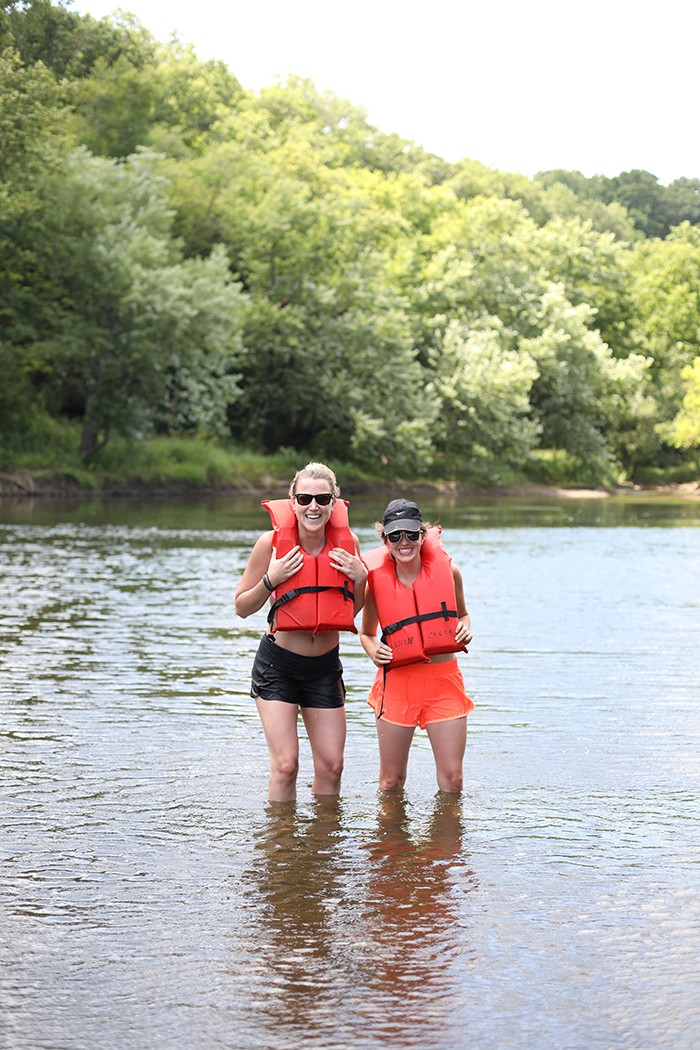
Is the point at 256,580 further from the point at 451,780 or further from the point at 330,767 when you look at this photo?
the point at 451,780

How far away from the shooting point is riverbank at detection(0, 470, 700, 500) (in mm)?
48062

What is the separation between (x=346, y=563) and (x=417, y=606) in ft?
1.73

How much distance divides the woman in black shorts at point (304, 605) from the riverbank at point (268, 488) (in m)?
40.3

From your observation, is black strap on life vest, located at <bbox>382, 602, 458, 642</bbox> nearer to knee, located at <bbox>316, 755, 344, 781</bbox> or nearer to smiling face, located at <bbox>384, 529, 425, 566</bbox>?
smiling face, located at <bbox>384, 529, 425, 566</bbox>

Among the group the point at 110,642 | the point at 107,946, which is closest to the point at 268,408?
the point at 110,642

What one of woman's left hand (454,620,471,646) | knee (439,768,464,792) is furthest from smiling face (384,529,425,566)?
knee (439,768,464,792)

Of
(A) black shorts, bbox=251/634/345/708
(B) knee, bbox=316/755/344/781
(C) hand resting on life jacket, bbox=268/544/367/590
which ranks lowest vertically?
(B) knee, bbox=316/755/344/781

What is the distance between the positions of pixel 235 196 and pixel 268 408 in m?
8.48

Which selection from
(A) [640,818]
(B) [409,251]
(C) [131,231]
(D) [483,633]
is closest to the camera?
(A) [640,818]

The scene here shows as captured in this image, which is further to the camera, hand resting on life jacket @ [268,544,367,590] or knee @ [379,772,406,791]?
knee @ [379,772,406,791]

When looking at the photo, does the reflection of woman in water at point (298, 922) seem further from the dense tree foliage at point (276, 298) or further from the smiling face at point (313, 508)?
the dense tree foliage at point (276, 298)

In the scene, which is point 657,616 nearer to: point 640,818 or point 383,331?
point 640,818

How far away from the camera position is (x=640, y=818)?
8266 millimetres

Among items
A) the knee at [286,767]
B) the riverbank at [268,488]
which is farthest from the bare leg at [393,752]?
the riverbank at [268,488]
